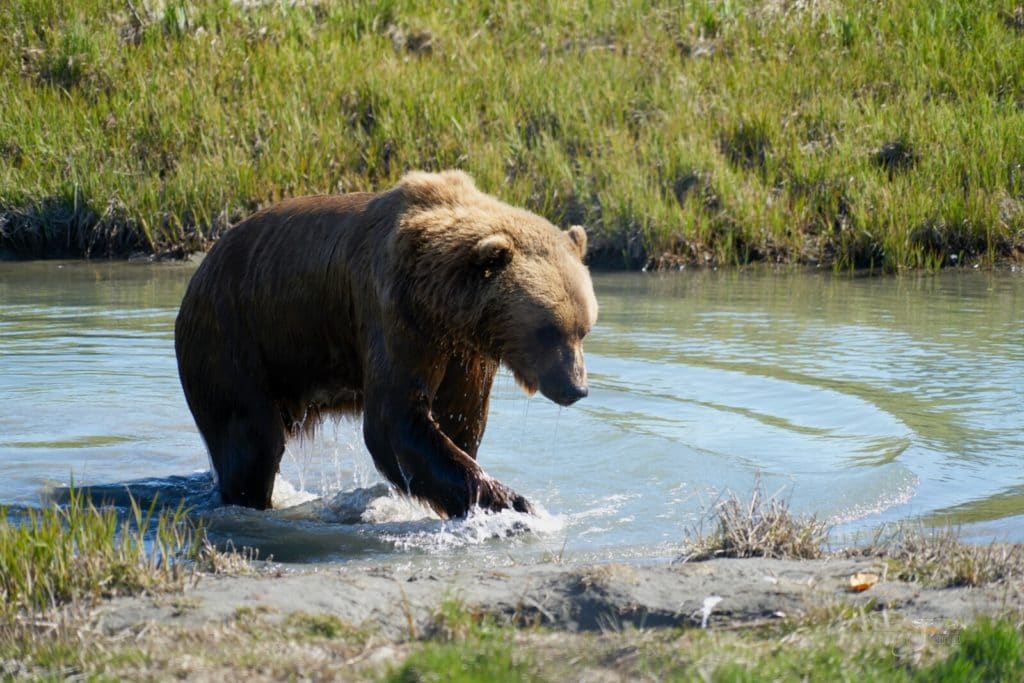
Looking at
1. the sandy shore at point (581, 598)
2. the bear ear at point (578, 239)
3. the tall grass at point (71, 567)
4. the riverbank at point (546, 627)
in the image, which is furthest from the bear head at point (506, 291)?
the tall grass at point (71, 567)

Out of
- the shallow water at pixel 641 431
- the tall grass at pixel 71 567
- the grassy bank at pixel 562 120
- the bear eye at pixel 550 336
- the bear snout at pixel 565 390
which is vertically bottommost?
the shallow water at pixel 641 431

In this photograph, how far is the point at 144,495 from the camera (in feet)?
21.3

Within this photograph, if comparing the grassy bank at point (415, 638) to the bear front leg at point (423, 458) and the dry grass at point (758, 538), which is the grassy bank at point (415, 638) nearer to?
the dry grass at point (758, 538)

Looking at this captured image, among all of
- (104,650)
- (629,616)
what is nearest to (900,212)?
(629,616)

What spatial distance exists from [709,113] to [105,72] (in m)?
6.68

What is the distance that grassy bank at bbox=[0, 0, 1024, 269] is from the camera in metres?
13.4

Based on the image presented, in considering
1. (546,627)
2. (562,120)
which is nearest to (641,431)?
(546,627)

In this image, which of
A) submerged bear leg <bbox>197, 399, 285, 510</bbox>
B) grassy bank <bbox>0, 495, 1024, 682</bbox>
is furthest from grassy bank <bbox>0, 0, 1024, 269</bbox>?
grassy bank <bbox>0, 495, 1024, 682</bbox>

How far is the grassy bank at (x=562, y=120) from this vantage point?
44.1ft

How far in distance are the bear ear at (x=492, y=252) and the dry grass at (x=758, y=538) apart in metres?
1.39

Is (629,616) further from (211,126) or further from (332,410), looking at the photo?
(211,126)

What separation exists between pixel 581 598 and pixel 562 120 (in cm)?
1120

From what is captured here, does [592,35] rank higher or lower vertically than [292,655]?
higher

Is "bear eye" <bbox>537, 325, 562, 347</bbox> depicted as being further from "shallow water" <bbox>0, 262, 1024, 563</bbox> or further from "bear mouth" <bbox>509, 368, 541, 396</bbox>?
"shallow water" <bbox>0, 262, 1024, 563</bbox>
